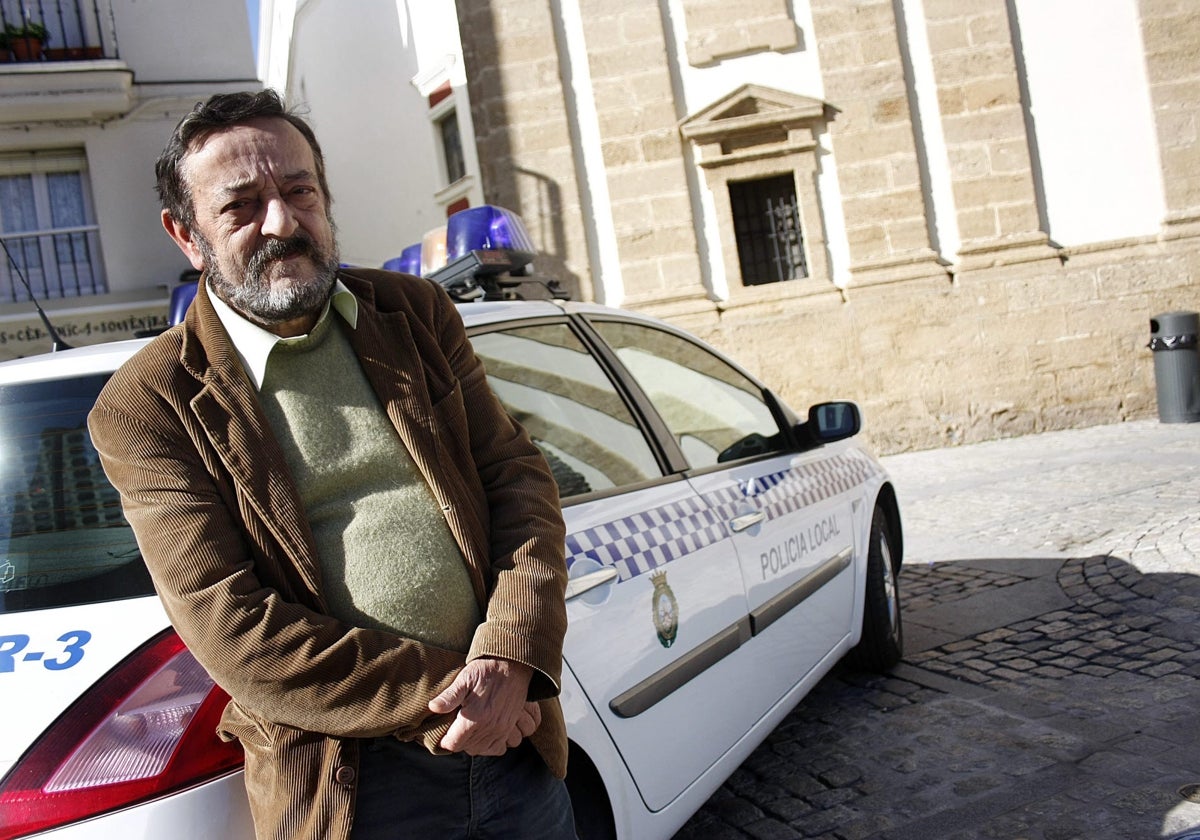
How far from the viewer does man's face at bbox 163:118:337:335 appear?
159cm

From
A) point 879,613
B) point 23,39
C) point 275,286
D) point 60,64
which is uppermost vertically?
point 23,39

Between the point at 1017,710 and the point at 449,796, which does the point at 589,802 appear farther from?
the point at 1017,710

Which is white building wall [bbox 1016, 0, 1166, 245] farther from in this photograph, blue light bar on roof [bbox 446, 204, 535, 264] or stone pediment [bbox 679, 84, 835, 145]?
blue light bar on roof [bbox 446, 204, 535, 264]

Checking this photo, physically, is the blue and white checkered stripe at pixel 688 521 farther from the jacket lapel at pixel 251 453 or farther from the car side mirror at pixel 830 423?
the jacket lapel at pixel 251 453

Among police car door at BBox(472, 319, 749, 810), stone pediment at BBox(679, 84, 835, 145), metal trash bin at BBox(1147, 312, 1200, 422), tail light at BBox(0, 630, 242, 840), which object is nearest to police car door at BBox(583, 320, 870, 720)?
police car door at BBox(472, 319, 749, 810)

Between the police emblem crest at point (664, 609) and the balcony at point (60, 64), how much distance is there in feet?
39.8

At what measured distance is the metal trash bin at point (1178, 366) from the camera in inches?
432

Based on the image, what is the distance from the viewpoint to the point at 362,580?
1.51m

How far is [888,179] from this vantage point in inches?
461

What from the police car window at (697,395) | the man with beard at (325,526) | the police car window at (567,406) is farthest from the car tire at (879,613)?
the man with beard at (325,526)

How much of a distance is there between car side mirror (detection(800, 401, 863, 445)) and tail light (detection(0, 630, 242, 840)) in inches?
96.5

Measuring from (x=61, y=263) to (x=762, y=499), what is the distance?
12.4 meters

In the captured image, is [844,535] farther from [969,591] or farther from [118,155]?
[118,155]

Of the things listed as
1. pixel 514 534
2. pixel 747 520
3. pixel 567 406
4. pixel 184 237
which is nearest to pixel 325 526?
pixel 514 534
